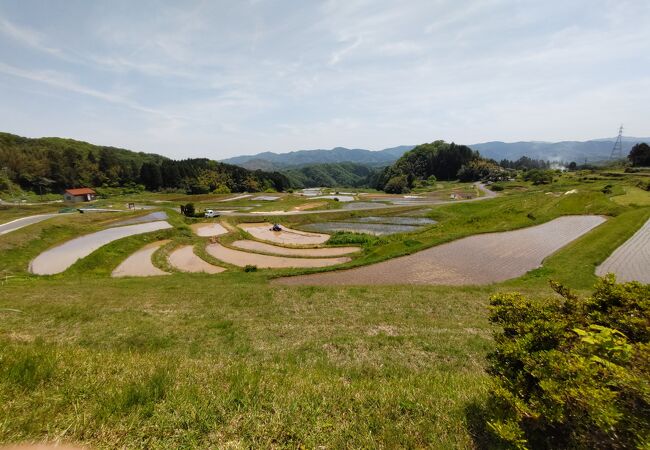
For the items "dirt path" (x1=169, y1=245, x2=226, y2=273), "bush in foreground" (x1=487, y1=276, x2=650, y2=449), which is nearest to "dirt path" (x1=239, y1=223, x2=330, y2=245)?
"dirt path" (x1=169, y1=245, x2=226, y2=273)

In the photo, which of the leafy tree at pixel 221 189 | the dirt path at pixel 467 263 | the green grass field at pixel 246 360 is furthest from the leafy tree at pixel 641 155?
the leafy tree at pixel 221 189

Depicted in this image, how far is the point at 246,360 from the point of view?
7742 mm

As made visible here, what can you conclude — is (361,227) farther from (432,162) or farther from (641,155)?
(432,162)

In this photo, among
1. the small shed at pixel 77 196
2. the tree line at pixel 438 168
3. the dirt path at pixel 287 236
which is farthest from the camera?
the tree line at pixel 438 168

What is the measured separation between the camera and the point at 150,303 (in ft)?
45.8

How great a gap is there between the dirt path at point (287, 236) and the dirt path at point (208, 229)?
14.4 feet

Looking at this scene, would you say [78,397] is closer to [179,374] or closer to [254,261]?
[179,374]

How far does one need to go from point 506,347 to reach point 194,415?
447 centimetres

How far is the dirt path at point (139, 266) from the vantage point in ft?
80.8

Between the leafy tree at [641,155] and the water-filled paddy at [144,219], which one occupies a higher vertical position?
the leafy tree at [641,155]

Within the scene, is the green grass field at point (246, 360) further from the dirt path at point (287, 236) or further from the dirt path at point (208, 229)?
the dirt path at point (208, 229)

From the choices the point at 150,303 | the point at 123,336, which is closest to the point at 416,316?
the point at 123,336

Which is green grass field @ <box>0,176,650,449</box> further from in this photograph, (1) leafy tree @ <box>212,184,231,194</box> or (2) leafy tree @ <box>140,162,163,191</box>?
(2) leafy tree @ <box>140,162,163,191</box>

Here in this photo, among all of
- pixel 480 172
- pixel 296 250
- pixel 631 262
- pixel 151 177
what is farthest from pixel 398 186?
pixel 631 262
